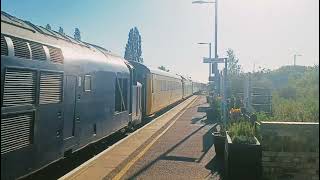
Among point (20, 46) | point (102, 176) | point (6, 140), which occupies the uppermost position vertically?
point (20, 46)

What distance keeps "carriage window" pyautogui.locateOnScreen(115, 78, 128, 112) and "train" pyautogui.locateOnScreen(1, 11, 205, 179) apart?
0.94m

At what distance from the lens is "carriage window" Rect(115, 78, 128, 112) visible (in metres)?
14.5

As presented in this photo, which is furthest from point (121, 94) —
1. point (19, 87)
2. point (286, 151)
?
point (19, 87)

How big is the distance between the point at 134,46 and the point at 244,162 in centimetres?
8374

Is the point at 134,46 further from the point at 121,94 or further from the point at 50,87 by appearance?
the point at 50,87

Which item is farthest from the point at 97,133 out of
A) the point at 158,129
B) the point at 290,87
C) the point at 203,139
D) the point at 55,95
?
the point at 290,87

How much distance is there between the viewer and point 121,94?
15070 mm

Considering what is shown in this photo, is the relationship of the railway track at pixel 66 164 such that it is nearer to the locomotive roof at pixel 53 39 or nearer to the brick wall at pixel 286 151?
the locomotive roof at pixel 53 39

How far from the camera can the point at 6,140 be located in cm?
657

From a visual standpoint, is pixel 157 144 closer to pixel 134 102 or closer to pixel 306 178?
pixel 134 102

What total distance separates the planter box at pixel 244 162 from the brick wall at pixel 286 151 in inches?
5.9

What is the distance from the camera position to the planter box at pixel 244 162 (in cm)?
853

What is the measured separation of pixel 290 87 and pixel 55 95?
12.3 m

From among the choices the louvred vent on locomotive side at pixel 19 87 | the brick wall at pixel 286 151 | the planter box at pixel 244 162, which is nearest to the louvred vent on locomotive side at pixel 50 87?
the louvred vent on locomotive side at pixel 19 87
